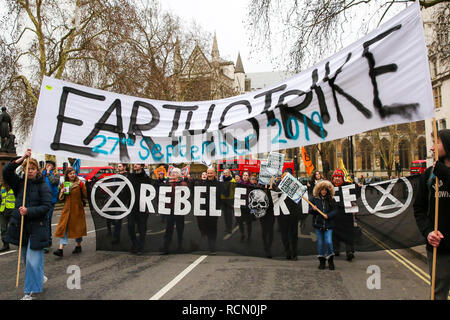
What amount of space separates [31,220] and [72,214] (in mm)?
3178

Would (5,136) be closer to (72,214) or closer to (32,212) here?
(72,214)

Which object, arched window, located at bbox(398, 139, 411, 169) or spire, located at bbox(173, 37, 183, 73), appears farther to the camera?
arched window, located at bbox(398, 139, 411, 169)

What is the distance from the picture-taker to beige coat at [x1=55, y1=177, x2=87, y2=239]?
25.3 feet

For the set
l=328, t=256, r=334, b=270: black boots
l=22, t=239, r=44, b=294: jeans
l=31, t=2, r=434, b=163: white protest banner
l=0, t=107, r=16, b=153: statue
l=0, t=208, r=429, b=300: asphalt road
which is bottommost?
l=0, t=208, r=429, b=300: asphalt road

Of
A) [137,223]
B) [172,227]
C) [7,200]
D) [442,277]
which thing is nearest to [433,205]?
[442,277]

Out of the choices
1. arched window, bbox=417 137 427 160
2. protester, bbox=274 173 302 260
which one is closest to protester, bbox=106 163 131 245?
protester, bbox=274 173 302 260

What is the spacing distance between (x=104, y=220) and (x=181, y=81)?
1140 inches

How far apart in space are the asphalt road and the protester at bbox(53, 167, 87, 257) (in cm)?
42

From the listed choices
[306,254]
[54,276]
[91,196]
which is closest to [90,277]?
[54,276]

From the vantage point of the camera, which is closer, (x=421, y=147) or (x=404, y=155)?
(x=421, y=147)

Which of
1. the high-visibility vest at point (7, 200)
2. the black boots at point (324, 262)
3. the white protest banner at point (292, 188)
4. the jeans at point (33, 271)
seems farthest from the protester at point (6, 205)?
the black boots at point (324, 262)

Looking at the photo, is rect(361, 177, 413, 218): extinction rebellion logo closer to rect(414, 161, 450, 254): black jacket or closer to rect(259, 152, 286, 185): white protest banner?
rect(259, 152, 286, 185): white protest banner

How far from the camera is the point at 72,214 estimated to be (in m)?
7.86

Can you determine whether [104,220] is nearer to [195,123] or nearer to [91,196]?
[91,196]
